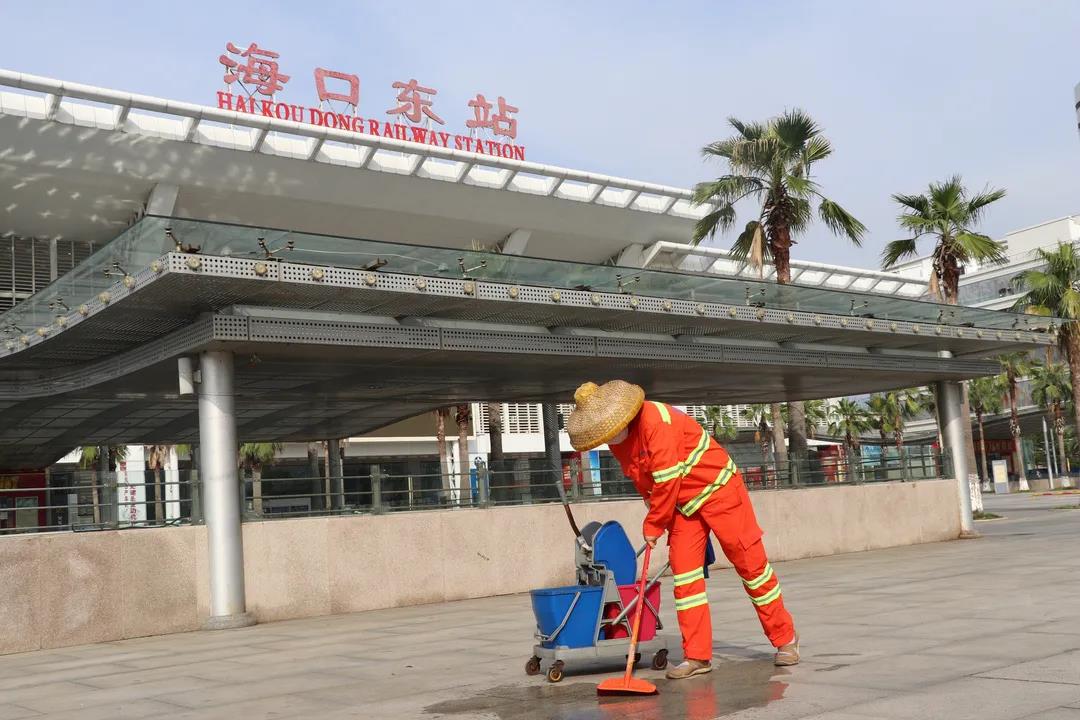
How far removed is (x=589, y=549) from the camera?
25.9 feet

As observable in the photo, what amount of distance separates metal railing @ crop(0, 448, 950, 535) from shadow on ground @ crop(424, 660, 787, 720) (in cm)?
796

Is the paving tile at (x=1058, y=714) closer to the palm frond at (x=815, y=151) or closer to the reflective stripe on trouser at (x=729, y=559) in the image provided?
the reflective stripe on trouser at (x=729, y=559)

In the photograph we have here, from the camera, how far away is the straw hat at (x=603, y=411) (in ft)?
23.9

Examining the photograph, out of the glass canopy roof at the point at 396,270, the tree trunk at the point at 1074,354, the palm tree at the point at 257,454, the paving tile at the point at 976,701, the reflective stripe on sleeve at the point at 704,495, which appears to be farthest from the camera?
the palm tree at the point at 257,454

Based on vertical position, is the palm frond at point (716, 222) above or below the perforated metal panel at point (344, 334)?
above

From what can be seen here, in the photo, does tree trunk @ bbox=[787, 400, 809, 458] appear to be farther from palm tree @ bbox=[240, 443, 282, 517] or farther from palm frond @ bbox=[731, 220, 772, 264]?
palm tree @ bbox=[240, 443, 282, 517]

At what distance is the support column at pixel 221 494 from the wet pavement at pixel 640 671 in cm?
59

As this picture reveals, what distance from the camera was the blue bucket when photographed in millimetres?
7652

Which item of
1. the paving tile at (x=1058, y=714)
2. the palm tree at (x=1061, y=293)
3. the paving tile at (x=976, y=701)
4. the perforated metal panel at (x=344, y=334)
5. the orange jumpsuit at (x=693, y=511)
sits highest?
the palm tree at (x=1061, y=293)

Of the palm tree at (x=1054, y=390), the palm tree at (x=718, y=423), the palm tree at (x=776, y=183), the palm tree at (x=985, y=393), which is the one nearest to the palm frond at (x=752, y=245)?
the palm tree at (x=776, y=183)

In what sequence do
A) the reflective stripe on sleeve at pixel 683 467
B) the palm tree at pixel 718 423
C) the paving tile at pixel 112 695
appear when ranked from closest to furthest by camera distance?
1. the reflective stripe on sleeve at pixel 683 467
2. the paving tile at pixel 112 695
3. the palm tree at pixel 718 423

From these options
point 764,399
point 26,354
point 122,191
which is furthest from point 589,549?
point 122,191

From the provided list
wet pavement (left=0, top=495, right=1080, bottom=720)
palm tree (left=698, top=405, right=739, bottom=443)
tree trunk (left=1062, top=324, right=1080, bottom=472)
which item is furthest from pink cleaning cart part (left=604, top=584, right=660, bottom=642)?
palm tree (left=698, top=405, right=739, bottom=443)

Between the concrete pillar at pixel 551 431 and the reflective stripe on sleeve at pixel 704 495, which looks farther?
the concrete pillar at pixel 551 431
